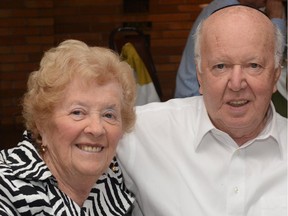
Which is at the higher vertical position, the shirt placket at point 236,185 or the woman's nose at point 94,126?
the woman's nose at point 94,126

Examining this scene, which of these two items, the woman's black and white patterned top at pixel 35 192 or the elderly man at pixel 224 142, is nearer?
the woman's black and white patterned top at pixel 35 192

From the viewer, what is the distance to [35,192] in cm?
190

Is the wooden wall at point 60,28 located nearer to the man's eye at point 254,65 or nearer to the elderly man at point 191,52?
the elderly man at point 191,52

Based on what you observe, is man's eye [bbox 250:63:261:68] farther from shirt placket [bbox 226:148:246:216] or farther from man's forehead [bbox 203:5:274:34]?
shirt placket [bbox 226:148:246:216]

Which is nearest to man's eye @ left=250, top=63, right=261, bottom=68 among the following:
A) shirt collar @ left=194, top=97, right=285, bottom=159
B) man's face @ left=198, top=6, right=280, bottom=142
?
man's face @ left=198, top=6, right=280, bottom=142

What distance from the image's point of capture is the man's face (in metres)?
2.23

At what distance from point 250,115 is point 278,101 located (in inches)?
37.8

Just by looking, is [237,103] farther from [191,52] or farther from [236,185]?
[191,52]

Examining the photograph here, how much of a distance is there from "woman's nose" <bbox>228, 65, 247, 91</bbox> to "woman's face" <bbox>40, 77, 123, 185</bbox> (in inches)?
17.5

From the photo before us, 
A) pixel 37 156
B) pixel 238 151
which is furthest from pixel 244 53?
pixel 37 156

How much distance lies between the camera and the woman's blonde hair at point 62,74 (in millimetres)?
1956

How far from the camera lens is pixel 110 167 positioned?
2.28 m

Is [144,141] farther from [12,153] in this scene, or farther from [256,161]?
[12,153]

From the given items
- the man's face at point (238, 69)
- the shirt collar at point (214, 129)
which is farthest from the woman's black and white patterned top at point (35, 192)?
the man's face at point (238, 69)
